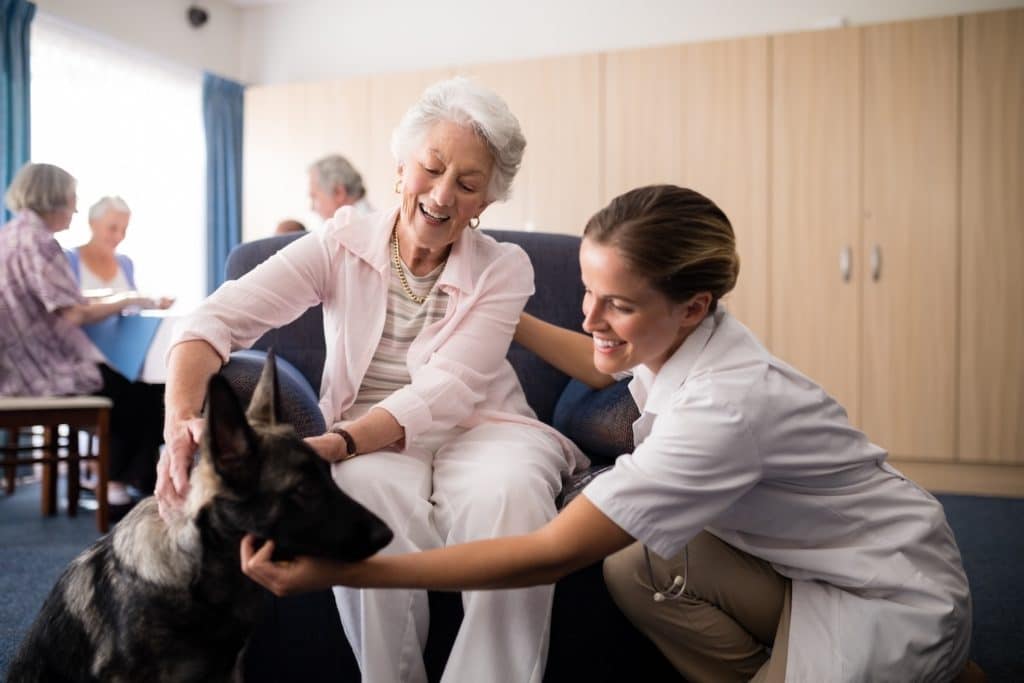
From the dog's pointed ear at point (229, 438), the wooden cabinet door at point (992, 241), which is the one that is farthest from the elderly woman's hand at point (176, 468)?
the wooden cabinet door at point (992, 241)

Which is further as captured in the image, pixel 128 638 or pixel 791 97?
pixel 791 97

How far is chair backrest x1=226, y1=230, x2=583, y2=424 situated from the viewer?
240 centimetres

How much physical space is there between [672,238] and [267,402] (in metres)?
0.67

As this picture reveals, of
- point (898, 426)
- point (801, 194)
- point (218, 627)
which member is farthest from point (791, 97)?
point (218, 627)

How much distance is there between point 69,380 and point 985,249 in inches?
177

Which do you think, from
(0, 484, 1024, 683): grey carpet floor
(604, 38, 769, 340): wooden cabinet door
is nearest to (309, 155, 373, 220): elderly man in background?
(604, 38, 769, 340): wooden cabinet door

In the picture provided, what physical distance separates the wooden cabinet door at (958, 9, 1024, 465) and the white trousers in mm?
3614

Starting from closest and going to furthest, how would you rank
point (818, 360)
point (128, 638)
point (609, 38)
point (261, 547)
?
point (261, 547) < point (128, 638) < point (818, 360) < point (609, 38)

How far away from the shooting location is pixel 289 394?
5.46 feet

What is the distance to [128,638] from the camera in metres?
1.26

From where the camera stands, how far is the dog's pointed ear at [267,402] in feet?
4.12

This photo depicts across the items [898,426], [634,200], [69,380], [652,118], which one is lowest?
[898,426]

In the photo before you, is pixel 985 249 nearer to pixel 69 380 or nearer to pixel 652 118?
pixel 652 118

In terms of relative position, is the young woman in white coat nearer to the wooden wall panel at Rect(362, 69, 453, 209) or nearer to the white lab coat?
the white lab coat
